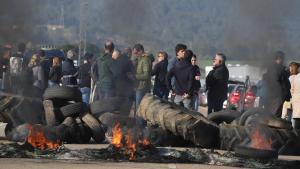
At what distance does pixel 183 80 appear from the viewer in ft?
58.0

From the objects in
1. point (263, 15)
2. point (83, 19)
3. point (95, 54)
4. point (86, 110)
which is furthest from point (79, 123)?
point (95, 54)

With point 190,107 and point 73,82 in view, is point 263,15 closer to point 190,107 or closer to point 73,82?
point 190,107

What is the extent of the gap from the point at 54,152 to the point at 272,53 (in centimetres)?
396

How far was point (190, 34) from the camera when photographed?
1809 cm

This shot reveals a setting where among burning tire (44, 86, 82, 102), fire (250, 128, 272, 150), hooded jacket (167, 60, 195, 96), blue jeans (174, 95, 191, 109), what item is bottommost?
fire (250, 128, 272, 150)

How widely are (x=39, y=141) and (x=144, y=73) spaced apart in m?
5.61

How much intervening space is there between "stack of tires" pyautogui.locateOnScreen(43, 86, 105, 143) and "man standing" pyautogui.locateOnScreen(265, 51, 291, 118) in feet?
10.7

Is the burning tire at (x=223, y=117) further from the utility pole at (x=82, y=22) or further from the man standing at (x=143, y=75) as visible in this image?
the utility pole at (x=82, y=22)

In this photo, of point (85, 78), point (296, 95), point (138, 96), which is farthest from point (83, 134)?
point (85, 78)

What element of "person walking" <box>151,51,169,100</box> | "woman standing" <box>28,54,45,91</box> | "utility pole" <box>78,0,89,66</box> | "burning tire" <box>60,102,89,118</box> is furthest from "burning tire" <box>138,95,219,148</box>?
"woman standing" <box>28,54,45,91</box>

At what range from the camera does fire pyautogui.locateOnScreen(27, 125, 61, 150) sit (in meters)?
13.2

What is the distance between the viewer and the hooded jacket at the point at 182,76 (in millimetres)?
17641

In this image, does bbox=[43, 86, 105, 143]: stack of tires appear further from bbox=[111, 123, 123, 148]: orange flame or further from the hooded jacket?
the hooded jacket

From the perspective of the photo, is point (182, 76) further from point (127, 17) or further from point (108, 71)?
point (127, 17)
